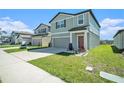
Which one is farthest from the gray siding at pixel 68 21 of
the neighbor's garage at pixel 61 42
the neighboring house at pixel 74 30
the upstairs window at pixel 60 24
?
the neighbor's garage at pixel 61 42

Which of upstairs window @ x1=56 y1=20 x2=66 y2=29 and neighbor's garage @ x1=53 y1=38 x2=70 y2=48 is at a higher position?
upstairs window @ x1=56 y1=20 x2=66 y2=29

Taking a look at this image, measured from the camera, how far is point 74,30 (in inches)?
555

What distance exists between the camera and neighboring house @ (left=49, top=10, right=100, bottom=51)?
13719 millimetres

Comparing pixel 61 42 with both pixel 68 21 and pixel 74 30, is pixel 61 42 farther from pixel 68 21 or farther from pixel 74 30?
pixel 74 30

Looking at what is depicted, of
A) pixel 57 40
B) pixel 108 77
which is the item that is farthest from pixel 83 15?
pixel 108 77

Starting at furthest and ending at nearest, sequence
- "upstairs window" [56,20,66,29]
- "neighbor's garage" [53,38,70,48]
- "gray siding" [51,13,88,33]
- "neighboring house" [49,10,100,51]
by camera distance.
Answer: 1. "upstairs window" [56,20,66,29]
2. "neighbor's garage" [53,38,70,48]
3. "gray siding" [51,13,88,33]
4. "neighboring house" [49,10,100,51]

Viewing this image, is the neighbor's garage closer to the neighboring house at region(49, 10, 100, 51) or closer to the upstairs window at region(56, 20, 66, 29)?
the neighboring house at region(49, 10, 100, 51)

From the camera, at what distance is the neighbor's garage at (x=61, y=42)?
16.7 m

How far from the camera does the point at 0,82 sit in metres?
4.73

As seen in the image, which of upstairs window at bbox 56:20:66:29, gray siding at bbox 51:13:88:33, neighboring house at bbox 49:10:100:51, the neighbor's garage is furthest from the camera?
upstairs window at bbox 56:20:66:29

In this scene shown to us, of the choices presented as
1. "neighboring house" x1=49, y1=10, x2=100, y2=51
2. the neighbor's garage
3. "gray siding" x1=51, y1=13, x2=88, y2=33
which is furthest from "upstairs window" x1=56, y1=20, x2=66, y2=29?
the neighbor's garage

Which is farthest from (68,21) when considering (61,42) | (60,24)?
(61,42)
